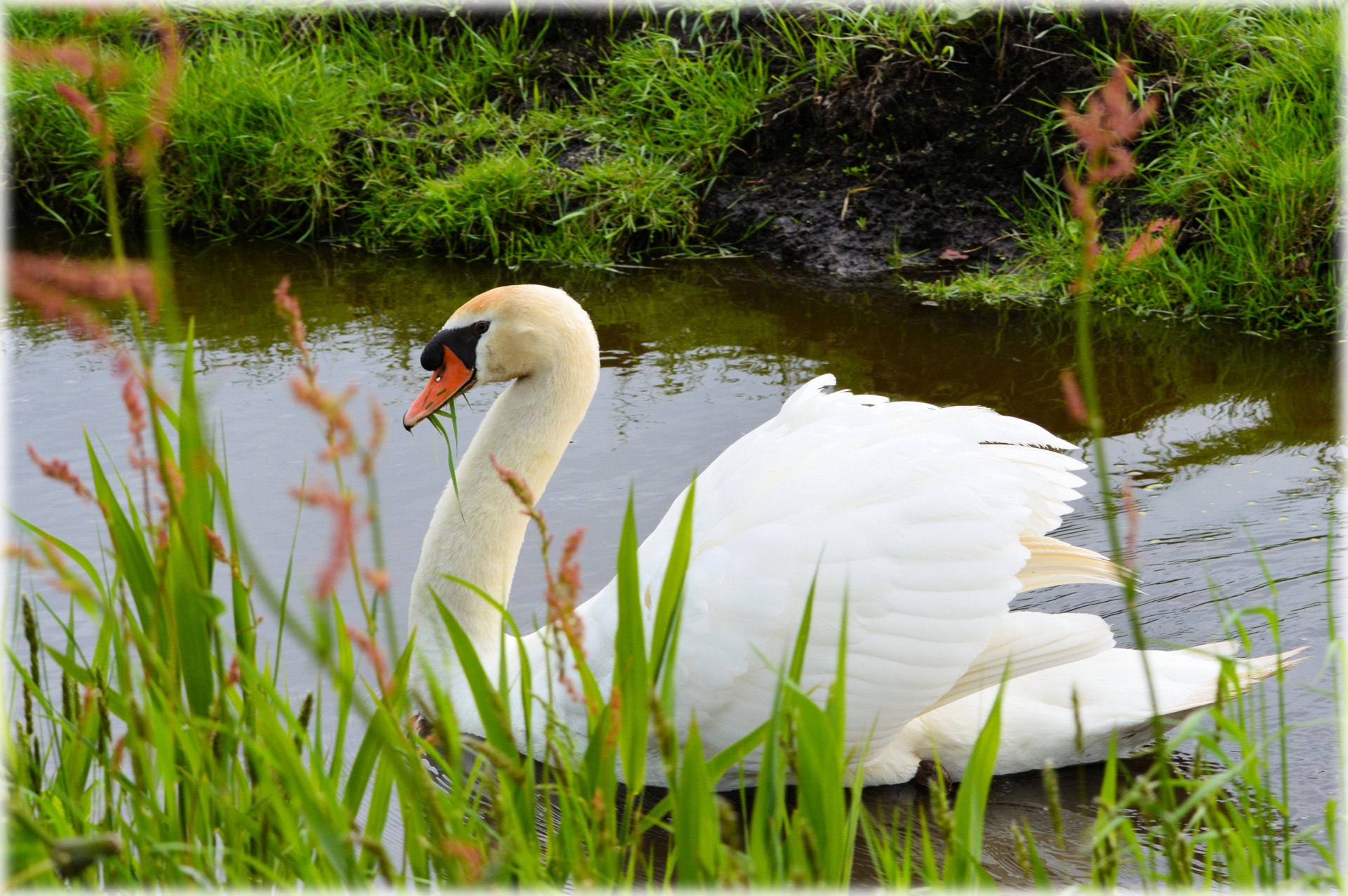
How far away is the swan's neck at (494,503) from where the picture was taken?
279cm

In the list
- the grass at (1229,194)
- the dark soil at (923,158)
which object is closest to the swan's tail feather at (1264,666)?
the grass at (1229,194)

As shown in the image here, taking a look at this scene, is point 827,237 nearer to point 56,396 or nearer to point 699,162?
point 699,162

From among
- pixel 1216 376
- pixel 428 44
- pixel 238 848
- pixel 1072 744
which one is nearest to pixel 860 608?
pixel 1072 744

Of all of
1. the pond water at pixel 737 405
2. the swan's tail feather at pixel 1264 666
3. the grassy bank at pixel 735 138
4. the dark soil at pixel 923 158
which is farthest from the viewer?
the dark soil at pixel 923 158

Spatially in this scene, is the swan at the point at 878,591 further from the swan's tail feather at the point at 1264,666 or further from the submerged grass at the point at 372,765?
the submerged grass at the point at 372,765

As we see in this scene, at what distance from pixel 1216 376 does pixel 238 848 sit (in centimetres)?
391

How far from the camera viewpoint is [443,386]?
9.82 ft

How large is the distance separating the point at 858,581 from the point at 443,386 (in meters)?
1.15

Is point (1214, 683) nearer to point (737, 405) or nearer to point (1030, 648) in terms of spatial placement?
point (1030, 648)

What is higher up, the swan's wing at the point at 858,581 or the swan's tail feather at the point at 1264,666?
the swan's wing at the point at 858,581

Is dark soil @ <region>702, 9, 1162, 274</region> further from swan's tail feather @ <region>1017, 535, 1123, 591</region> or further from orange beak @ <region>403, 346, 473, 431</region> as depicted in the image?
swan's tail feather @ <region>1017, 535, 1123, 591</region>

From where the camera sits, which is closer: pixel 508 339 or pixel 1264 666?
pixel 1264 666

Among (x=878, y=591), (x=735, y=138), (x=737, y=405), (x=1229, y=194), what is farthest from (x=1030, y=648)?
(x=735, y=138)

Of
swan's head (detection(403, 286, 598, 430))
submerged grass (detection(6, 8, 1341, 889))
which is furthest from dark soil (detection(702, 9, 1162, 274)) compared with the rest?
submerged grass (detection(6, 8, 1341, 889))
